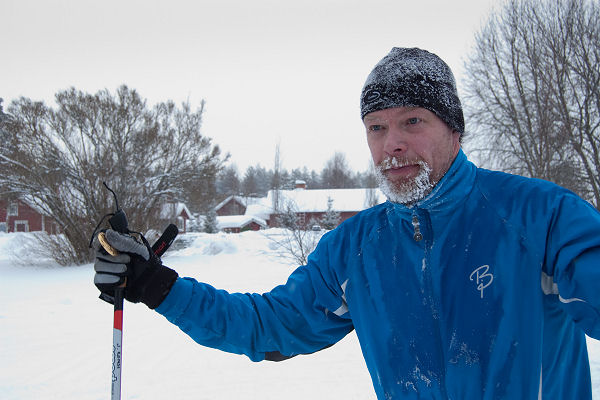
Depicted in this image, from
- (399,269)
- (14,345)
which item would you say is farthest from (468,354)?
(14,345)

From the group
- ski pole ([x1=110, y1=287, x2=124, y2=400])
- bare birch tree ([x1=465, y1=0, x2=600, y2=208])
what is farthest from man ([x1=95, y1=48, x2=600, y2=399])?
bare birch tree ([x1=465, y1=0, x2=600, y2=208])

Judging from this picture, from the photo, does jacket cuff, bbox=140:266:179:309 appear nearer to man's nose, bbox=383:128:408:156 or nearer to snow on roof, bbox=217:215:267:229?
man's nose, bbox=383:128:408:156

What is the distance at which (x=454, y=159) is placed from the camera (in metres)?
1.44

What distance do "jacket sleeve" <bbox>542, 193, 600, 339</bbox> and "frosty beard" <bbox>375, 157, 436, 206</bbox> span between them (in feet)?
1.21

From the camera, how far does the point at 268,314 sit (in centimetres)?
162

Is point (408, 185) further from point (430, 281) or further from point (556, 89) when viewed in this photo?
point (556, 89)

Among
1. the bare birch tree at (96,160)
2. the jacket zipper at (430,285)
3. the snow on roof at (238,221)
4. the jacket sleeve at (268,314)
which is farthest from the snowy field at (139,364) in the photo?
the snow on roof at (238,221)

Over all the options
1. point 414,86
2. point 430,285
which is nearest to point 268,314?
point 430,285

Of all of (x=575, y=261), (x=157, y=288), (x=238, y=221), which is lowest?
(x=238, y=221)

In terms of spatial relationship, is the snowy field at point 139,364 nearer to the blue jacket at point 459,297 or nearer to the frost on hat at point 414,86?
the blue jacket at point 459,297

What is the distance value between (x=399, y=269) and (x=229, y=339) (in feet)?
2.26

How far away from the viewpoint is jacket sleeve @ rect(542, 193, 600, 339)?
1.02 m

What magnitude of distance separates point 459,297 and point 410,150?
19.4 inches

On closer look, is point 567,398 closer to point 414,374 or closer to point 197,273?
point 414,374
